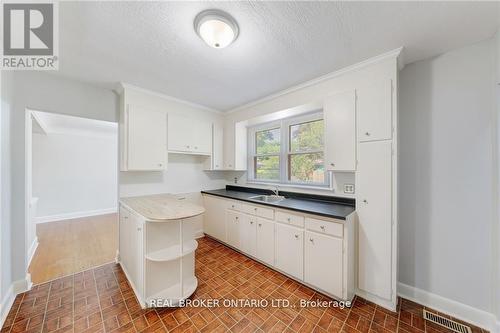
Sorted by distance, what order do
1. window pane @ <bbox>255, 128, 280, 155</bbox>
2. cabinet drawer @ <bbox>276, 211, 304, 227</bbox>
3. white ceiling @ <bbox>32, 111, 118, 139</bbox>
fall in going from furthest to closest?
white ceiling @ <bbox>32, 111, 118, 139</bbox>
window pane @ <bbox>255, 128, 280, 155</bbox>
cabinet drawer @ <bbox>276, 211, 304, 227</bbox>

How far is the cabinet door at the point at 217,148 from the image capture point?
364 cm

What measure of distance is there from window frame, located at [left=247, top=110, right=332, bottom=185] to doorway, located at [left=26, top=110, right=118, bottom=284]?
2.76 m

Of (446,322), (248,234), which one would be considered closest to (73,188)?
(248,234)

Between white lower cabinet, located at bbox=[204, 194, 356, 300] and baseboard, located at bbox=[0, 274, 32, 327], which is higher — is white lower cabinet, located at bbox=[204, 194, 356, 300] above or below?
above

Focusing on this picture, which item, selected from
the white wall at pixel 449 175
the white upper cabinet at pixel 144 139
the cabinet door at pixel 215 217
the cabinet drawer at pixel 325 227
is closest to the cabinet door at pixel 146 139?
the white upper cabinet at pixel 144 139

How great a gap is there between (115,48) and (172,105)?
4.26 feet

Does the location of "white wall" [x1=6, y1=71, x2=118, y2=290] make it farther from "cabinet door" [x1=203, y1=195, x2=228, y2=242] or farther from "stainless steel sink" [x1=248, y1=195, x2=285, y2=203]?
"stainless steel sink" [x1=248, y1=195, x2=285, y2=203]

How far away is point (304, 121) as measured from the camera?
3004 millimetres

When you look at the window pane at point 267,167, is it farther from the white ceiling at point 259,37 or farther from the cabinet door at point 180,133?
the white ceiling at point 259,37

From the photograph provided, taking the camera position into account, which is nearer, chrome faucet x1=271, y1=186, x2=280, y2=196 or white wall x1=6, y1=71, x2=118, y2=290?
white wall x1=6, y1=71, x2=118, y2=290

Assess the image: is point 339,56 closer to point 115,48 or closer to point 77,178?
point 115,48

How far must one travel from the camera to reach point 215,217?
336 centimetres

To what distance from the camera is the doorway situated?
10.6 feet

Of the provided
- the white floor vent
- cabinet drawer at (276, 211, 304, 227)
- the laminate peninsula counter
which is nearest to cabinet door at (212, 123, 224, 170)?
the laminate peninsula counter
